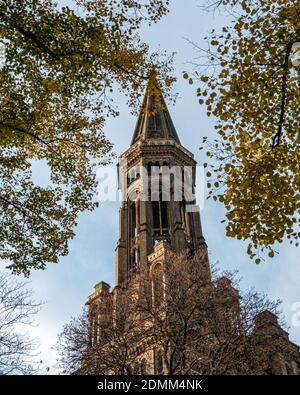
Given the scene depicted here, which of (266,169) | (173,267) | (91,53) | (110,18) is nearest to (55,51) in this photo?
(91,53)

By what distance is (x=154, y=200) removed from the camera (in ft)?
167

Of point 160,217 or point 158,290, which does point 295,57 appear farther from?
point 160,217

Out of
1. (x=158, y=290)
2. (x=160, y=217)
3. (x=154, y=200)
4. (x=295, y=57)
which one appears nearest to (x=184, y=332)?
(x=158, y=290)

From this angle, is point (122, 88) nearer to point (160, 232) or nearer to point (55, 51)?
point (55, 51)

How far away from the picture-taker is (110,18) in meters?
11.4

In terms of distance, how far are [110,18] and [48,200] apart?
539cm

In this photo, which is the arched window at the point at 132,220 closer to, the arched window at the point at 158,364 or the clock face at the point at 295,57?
the arched window at the point at 158,364

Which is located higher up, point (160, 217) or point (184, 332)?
point (160, 217)

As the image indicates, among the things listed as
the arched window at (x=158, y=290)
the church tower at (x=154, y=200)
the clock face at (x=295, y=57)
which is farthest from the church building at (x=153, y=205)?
the clock face at (x=295, y=57)

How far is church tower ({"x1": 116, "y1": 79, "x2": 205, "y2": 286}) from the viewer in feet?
150

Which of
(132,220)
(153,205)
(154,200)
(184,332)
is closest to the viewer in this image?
(184,332)

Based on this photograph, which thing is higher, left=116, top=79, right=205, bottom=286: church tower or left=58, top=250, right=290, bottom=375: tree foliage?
left=116, top=79, right=205, bottom=286: church tower

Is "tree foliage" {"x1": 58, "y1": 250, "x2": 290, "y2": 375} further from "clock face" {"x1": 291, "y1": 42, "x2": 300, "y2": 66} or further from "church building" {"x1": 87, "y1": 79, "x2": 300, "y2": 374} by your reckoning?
"church building" {"x1": 87, "y1": 79, "x2": 300, "y2": 374}

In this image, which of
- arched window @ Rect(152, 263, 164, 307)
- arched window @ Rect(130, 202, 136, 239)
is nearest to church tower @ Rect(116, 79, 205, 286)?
arched window @ Rect(130, 202, 136, 239)
